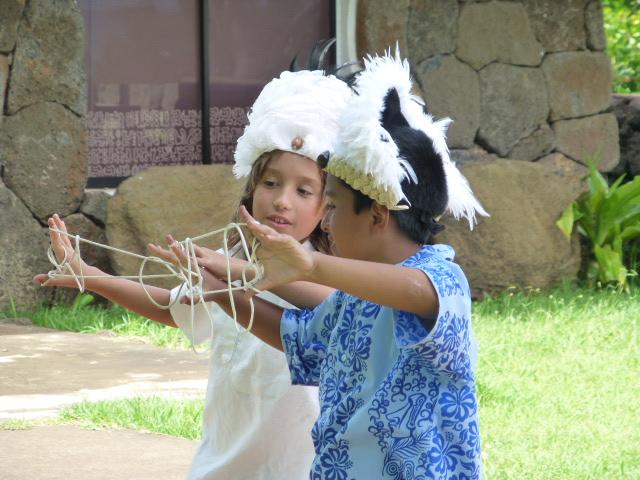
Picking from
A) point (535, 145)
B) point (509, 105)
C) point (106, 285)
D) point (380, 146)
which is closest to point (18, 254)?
point (509, 105)

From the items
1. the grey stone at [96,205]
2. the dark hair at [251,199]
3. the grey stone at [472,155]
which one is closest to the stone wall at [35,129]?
the grey stone at [96,205]

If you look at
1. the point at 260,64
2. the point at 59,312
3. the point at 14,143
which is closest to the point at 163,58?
the point at 260,64

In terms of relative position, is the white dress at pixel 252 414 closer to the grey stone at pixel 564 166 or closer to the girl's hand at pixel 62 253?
the girl's hand at pixel 62 253

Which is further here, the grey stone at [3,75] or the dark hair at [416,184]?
the grey stone at [3,75]

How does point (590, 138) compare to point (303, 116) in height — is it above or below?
below

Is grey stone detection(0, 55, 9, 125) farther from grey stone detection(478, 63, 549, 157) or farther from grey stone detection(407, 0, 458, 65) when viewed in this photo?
grey stone detection(478, 63, 549, 157)

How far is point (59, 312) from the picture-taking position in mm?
6406

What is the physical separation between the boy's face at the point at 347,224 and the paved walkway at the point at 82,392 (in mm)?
1716

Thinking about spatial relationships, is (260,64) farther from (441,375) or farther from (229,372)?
(441,375)

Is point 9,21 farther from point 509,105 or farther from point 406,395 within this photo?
point 406,395

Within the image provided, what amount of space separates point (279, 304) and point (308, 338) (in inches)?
13.4

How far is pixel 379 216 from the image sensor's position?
7.06ft

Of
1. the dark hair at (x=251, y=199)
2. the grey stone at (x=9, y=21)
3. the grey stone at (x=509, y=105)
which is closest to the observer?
the dark hair at (x=251, y=199)

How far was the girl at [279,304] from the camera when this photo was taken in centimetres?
268
